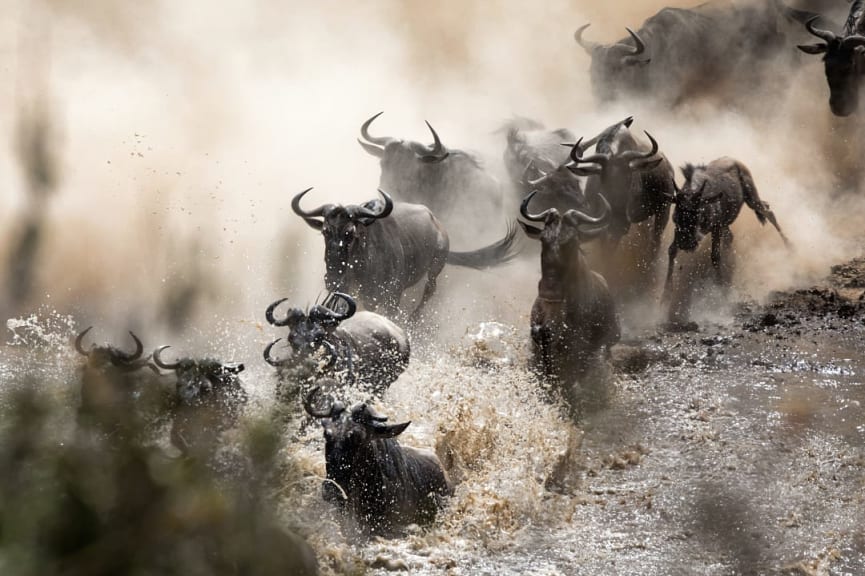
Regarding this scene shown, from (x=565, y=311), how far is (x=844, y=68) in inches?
274

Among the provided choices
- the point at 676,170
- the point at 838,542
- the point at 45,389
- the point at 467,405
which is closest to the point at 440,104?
the point at 676,170

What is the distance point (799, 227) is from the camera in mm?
14484

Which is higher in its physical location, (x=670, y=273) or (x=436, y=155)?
(x=436, y=155)

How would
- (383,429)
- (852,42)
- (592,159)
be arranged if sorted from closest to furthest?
(383,429), (592,159), (852,42)

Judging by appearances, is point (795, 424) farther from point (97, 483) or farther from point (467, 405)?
point (97, 483)

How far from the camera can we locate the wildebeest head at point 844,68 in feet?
46.7

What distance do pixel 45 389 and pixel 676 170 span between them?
50.7 feet

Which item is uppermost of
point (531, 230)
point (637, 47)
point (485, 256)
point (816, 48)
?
point (637, 47)

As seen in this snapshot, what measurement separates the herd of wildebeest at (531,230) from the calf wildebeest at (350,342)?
16mm

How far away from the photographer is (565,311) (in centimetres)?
992

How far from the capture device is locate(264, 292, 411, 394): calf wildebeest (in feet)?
26.5

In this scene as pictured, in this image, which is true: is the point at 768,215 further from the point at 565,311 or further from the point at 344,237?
the point at 344,237

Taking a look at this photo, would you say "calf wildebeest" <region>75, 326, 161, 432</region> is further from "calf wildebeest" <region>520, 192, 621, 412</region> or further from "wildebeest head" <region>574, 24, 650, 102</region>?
"wildebeest head" <region>574, 24, 650, 102</region>

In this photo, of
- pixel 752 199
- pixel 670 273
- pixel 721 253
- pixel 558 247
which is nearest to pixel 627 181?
pixel 670 273
